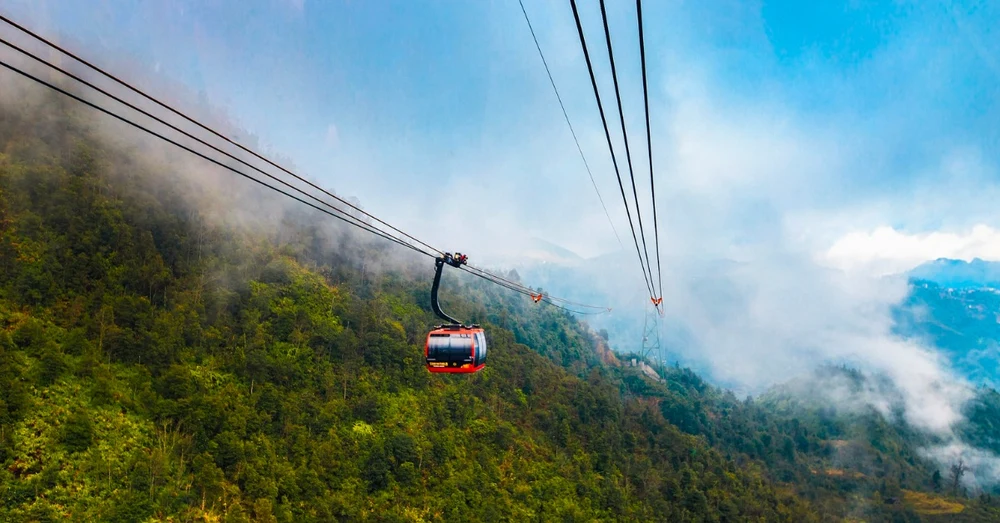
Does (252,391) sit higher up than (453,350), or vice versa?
(453,350)

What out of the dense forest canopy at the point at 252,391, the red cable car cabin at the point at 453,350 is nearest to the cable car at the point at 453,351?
the red cable car cabin at the point at 453,350

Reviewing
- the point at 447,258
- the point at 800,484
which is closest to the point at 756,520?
the point at 800,484

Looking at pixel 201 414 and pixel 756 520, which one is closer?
pixel 201 414

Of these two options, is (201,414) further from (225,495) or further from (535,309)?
(535,309)

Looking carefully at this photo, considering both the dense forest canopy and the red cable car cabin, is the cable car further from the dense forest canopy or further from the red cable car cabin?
the dense forest canopy

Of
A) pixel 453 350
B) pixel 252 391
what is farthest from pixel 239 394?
pixel 453 350

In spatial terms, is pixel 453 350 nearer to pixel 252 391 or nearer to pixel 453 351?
pixel 453 351
